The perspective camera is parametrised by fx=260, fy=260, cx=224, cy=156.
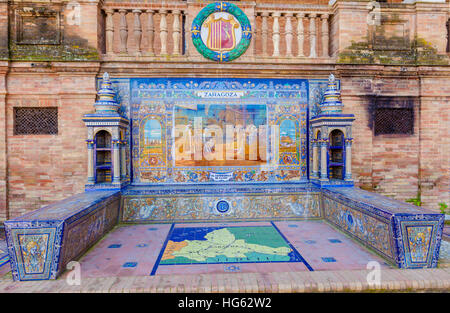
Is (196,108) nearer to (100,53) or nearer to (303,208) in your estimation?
(100,53)

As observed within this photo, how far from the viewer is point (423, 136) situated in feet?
23.8

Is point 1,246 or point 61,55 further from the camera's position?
point 61,55

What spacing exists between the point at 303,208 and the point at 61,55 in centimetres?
720

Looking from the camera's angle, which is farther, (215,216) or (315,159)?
(315,159)

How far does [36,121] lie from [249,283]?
6.73 m

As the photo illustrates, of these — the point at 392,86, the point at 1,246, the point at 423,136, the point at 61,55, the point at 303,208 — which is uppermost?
the point at 61,55

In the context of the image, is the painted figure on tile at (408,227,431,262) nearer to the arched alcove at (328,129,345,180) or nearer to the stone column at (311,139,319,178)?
the arched alcove at (328,129,345,180)

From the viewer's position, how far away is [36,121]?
6789 mm

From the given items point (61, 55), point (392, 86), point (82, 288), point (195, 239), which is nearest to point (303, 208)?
point (195, 239)

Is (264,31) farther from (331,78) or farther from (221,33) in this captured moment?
(331,78)

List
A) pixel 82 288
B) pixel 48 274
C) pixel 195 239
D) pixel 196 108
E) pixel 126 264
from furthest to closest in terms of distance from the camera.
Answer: pixel 196 108
pixel 195 239
pixel 126 264
pixel 48 274
pixel 82 288

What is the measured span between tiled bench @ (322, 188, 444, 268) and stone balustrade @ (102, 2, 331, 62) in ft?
14.5

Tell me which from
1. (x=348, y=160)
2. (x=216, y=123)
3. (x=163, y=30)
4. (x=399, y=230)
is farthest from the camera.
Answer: (x=216, y=123)

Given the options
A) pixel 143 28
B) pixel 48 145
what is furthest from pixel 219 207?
pixel 143 28
